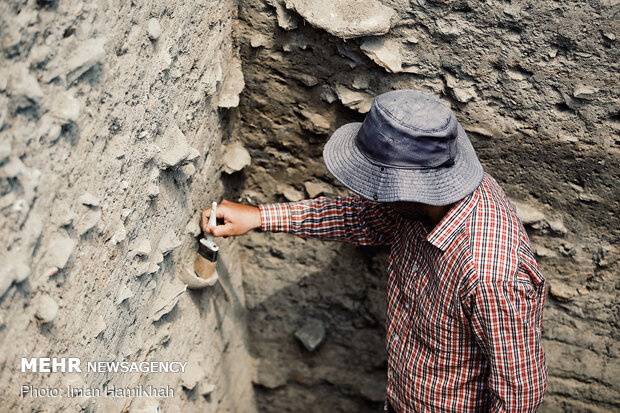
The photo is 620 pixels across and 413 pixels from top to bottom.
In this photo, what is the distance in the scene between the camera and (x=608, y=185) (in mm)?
2164

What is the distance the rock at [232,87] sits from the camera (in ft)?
7.25

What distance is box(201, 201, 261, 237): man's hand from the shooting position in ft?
6.93

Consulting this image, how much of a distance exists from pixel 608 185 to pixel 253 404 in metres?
2.12

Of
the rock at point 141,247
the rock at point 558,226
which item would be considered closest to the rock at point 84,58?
the rock at point 141,247

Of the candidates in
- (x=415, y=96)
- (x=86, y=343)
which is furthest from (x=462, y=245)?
(x=86, y=343)

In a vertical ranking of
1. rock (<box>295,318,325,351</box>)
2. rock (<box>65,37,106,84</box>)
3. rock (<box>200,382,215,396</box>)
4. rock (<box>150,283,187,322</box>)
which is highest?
rock (<box>65,37,106,84</box>)

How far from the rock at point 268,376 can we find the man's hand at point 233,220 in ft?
4.16

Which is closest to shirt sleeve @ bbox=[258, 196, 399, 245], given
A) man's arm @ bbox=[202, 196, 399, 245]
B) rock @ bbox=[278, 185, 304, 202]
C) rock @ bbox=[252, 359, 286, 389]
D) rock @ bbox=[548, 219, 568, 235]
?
man's arm @ bbox=[202, 196, 399, 245]

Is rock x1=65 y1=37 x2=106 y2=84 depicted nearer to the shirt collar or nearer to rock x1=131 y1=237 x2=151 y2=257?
rock x1=131 y1=237 x2=151 y2=257

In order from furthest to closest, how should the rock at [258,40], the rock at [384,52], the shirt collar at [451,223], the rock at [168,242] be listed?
the rock at [258,40]
the rock at [384,52]
the rock at [168,242]
the shirt collar at [451,223]

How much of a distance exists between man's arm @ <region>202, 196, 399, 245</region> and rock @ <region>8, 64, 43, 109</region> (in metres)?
0.92

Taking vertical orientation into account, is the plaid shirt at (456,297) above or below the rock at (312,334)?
above

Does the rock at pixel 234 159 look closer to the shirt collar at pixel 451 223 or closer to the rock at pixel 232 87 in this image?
the rock at pixel 232 87

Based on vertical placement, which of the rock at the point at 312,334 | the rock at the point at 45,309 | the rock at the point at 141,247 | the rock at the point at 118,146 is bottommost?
the rock at the point at 312,334
